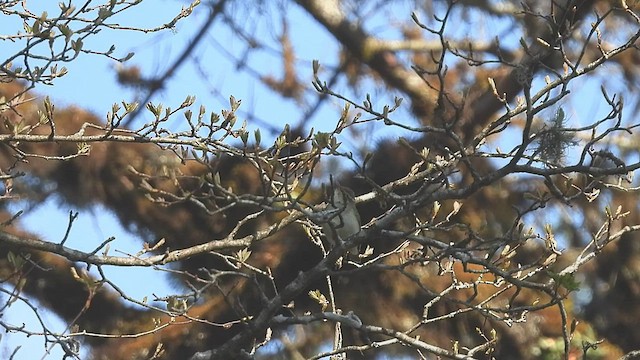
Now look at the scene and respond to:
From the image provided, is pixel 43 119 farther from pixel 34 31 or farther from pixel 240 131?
pixel 240 131

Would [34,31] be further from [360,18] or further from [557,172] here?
[360,18]

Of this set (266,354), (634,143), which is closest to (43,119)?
(266,354)

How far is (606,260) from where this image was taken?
629 cm

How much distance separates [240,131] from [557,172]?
890mm

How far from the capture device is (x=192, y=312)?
15.1ft

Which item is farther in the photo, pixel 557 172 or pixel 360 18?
pixel 360 18

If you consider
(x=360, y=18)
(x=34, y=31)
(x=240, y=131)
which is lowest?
(x=240, y=131)

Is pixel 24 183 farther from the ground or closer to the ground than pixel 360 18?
closer to the ground

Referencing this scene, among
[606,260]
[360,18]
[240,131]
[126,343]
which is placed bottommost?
[240,131]

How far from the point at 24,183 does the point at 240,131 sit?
7.22 ft

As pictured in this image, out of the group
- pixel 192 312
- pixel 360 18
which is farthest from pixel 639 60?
pixel 192 312

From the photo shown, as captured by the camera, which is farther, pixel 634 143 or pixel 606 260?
pixel 634 143

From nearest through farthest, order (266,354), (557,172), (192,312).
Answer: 1. (557,172)
2. (192,312)
3. (266,354)

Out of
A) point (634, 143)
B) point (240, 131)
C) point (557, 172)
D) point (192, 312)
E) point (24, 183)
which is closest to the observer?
point (557, 172)
